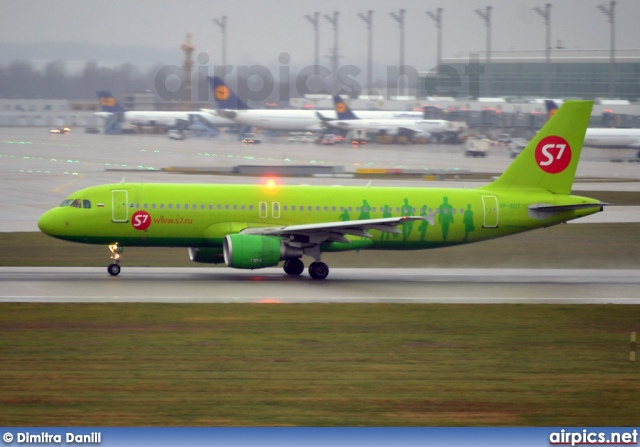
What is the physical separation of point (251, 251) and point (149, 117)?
112434 mm

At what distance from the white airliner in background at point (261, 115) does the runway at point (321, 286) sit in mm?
93280

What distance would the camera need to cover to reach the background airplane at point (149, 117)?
13934cm

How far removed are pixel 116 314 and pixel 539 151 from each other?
20202 millimetres

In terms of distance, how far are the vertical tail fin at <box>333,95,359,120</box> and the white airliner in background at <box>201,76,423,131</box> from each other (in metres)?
3.45

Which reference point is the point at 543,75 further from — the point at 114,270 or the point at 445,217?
the point at 114,270

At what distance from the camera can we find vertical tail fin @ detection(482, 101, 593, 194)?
3891cm

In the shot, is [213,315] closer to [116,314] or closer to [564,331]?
[116,314]

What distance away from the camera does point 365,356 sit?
873 inches

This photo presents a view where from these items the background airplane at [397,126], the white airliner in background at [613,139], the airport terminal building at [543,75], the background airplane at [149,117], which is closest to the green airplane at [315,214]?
the white airliner in background at [613,139]

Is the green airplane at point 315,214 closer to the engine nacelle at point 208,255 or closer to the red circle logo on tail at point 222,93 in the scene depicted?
the engine nacelle at point 208,255

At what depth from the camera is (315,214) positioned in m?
36.8

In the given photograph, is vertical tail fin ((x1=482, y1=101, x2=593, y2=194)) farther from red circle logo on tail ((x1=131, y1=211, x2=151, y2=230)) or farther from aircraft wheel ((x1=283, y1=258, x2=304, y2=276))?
red circle logo on tail ((x1=131, y1=211, x2=151, y2=230))

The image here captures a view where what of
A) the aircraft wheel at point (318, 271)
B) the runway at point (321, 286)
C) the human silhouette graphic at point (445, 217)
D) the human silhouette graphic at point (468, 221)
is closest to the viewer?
the runway at point (321, 286)

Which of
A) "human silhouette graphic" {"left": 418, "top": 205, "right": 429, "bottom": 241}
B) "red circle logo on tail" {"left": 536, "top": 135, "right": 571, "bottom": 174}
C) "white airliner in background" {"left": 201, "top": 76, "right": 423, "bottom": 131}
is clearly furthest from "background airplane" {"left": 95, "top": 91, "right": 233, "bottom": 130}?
"human silhouette graphic" {"left": 418, "top": 205, "right": 429, "bottom": 241}
